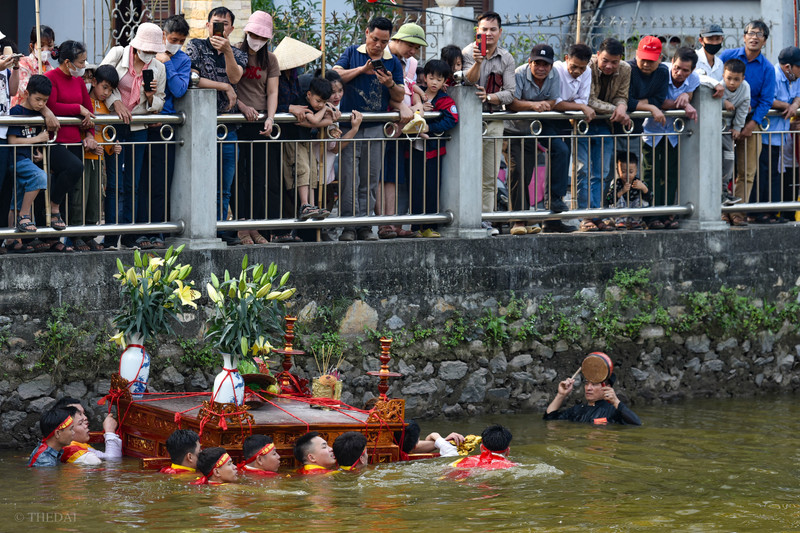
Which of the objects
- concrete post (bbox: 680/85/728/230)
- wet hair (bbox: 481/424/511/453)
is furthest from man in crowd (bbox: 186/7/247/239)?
concrete post (bbox: 680/85/728/230)

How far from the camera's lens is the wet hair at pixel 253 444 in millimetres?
9422

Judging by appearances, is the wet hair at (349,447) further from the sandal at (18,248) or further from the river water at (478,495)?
the sandal at (18,248)

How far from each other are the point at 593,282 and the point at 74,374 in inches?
193

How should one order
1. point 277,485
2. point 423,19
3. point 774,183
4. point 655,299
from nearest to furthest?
point 277,485 < point 655,299 < point 774,183 < point 423,19

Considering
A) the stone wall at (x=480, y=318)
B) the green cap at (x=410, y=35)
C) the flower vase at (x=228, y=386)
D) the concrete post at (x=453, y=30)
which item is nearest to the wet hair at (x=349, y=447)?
the flower vase at (x=228, y=386)

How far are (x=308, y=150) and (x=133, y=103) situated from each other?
1.60 metres

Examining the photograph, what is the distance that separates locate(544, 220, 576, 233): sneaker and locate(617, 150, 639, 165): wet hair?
90 centimetres

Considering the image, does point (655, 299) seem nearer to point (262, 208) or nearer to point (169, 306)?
point (262, 208)

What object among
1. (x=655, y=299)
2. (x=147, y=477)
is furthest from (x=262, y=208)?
(x=655, y=299)

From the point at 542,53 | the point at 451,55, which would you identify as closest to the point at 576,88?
the point at 542,53

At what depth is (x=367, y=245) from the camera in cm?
1168

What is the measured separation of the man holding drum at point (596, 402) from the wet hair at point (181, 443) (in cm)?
377

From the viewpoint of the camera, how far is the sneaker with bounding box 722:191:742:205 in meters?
13.7

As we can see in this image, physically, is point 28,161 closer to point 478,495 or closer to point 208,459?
point 208,459
